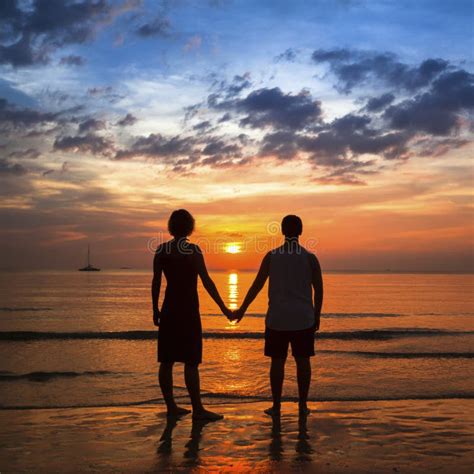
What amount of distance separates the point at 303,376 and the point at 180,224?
234 cm

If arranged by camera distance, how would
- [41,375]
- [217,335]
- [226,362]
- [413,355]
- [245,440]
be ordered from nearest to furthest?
[245,440] → [41,375] → [226,362] → [413,355] → [217,335]

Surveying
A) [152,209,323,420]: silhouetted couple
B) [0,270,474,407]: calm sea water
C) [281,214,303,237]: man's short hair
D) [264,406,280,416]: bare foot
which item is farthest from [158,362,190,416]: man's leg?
[281,214,303,237]: man's short hair

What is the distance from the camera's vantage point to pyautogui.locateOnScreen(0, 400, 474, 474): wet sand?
4551 millimetres

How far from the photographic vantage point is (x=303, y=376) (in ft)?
20.0

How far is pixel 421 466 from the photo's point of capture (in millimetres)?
4555

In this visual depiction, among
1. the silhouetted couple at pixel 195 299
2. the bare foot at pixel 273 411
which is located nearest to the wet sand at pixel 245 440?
the bare foot at pixel 273 411

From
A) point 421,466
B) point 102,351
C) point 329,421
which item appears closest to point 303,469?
point 421,466

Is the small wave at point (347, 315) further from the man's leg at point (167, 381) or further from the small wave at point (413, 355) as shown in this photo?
the man's leg at point (167, 381)

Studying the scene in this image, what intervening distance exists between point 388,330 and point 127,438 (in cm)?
1738

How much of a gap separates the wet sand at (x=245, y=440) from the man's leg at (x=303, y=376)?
168mm

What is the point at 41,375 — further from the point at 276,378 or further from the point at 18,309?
the point at 18,309

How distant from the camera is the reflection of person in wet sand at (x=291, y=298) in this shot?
19.0 ft

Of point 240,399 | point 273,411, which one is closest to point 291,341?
point 273,411

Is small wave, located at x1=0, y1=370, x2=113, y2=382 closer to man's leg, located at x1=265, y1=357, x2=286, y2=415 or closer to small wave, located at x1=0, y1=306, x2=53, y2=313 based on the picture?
man's leg, located at x1=265, y1=357, x2=286, y2=415
